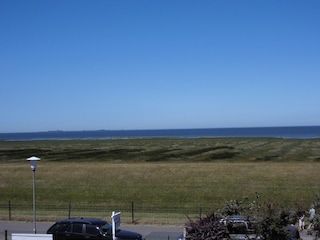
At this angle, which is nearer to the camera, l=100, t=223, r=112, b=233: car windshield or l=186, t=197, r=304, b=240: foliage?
l=186, t=197, r=304, b=240: foliage

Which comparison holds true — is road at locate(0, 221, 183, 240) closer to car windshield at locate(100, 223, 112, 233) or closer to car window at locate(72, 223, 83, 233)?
car windshield at locate(100, 223, 112, 233)

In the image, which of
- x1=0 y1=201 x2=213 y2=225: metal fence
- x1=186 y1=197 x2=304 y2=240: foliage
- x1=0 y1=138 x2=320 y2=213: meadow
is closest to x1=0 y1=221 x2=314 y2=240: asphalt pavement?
x1=0 y1=201 x2=213 y2=225: metal fence

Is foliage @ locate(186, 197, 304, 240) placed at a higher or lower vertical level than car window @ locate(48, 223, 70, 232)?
higher

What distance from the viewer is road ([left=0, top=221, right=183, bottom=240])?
21.0 meters

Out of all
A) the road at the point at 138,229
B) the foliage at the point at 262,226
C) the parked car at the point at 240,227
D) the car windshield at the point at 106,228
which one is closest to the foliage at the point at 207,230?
the foliage at the point at 262,226

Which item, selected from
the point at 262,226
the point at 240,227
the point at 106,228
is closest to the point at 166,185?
the point at 106,228

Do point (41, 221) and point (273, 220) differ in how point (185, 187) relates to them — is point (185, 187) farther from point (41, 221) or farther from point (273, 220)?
point (273, 220)

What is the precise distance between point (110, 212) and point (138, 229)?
639 cm

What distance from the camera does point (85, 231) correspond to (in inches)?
742

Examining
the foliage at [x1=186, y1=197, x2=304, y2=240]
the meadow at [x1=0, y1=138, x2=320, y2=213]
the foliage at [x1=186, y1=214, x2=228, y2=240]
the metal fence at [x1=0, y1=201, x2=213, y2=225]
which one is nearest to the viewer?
the foliage at [x1=186, y1=197, x2=304, y2=240]

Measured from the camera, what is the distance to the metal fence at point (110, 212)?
26.0 meters

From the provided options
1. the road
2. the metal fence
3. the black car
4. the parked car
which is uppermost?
the parked car

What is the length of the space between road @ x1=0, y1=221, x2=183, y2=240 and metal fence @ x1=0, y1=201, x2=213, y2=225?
3.76ft

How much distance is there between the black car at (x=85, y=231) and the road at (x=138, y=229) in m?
1.94
